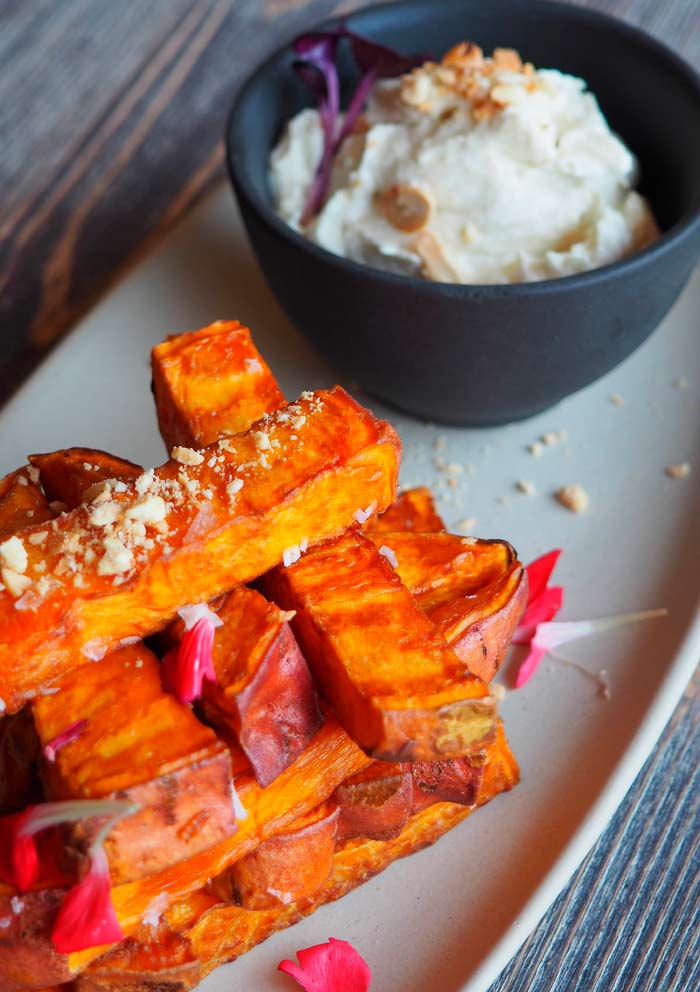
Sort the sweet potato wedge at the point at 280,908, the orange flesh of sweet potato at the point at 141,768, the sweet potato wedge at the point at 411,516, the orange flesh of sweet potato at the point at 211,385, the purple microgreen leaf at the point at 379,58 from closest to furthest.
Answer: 1. the orange flesh of sweet potato at the point at 141,768
2. the sweet potato wedge at the point at 280,908
3. the orange flesh of sweet potato at the point at 211,385
4. the sweet potato wedge at the point at 411,516
5. the purple microgreen leaf at the point at 379,58

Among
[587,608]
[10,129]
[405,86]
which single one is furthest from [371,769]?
[10,129]

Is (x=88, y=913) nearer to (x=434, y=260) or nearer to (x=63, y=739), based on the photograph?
(x=63, y=739)

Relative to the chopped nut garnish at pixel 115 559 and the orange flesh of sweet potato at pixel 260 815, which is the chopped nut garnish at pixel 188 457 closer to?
the chopped nut garnish at pixel 115 559

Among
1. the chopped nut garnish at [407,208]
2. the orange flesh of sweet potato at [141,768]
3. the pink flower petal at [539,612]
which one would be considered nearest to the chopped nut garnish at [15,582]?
the orange flesh of sweet potato at [141,768]

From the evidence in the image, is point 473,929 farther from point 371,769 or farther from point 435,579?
point 435,579

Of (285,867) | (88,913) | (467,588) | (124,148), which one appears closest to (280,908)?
(285,867)
